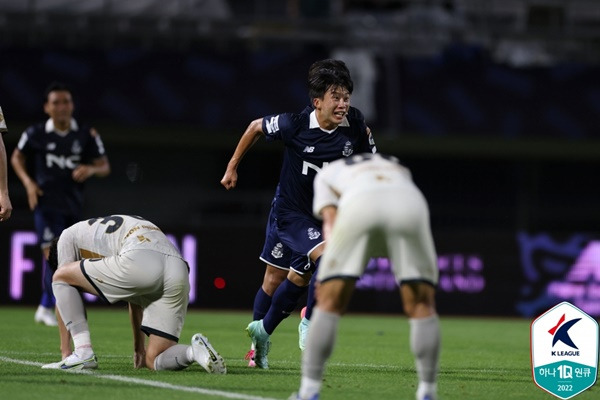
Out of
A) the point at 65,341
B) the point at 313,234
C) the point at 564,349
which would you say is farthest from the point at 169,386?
the point at 564,349

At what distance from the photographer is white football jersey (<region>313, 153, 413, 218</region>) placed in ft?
20.9

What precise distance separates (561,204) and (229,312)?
9.00 m

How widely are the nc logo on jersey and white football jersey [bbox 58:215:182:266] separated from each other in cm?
264

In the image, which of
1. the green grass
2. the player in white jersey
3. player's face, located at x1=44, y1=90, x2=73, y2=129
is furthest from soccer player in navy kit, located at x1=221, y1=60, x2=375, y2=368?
player's face, located at x1=44, y1=90, x2=73, y2=129

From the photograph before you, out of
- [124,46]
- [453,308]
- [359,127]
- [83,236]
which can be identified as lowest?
[453,308]

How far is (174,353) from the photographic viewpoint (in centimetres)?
862

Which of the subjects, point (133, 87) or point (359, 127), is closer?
point (359, 127)

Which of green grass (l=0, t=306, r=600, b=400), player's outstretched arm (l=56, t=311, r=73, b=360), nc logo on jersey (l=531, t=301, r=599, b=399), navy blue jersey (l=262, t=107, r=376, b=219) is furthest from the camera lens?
navy blue jersey (l=262, t=107, r=376, b=219)

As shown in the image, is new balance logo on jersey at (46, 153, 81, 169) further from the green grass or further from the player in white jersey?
the player in white jersey

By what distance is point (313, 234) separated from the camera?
30.9 ft

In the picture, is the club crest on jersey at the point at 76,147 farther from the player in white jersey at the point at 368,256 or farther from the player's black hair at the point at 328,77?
the player in white jersey at the point at 368,256

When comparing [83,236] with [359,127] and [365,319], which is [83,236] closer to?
[359,127]

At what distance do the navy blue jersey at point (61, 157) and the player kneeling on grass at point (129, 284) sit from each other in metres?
5.10

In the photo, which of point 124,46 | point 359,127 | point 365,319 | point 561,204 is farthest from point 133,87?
point 359,127
